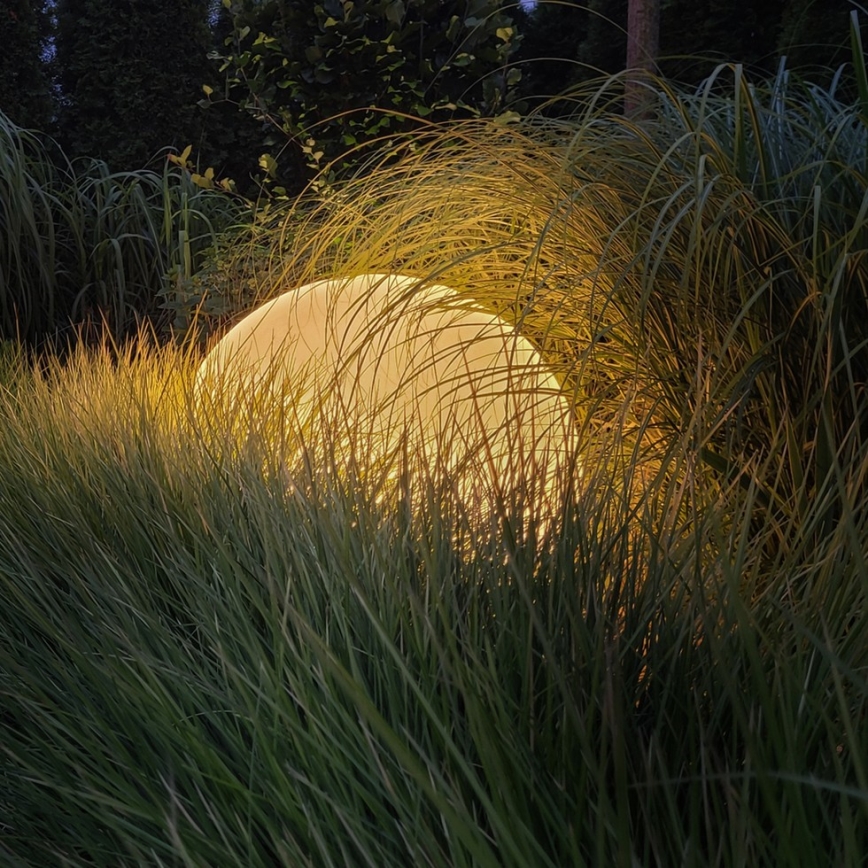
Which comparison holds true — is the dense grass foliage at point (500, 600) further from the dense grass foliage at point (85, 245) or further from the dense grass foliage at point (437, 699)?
the dense grass foliage at point (85, 245)

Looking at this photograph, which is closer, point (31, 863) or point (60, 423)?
point (31, 863)

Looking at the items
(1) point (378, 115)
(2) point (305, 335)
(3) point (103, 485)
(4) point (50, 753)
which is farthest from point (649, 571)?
(1) point (378, 115)

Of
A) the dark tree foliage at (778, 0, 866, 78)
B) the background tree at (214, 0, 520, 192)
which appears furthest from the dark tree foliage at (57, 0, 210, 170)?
the background tree at (214, 0, 520, 192)

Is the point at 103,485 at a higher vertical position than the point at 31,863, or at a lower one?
higher

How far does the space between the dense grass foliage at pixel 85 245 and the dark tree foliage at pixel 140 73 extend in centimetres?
536

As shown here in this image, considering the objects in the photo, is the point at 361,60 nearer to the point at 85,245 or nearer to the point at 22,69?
the point at 85,245

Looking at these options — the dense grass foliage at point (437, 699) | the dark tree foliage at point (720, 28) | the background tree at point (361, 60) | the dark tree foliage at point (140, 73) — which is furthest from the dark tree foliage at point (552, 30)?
the dense grass foliage at point (437, 699)

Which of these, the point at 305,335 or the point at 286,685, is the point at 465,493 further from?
the point at 305,335

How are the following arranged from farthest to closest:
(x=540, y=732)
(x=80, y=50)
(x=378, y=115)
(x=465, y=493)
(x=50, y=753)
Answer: (x=80, y=50) → (x=378, y=115) → (x=465, y=493) → (x=50, y=753) → (x=540, y=732)

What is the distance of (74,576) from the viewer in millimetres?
1279

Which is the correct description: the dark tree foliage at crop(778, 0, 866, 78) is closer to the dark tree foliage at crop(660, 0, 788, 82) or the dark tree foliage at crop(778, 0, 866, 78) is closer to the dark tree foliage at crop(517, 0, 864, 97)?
the dark tree foliage at crop(517, 0, 864, 97)

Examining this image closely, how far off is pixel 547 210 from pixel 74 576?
1.18m

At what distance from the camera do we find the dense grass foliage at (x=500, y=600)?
2.56 feet

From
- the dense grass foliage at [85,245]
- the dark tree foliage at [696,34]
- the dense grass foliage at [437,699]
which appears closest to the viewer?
the dense grass foliage at [437,699]
